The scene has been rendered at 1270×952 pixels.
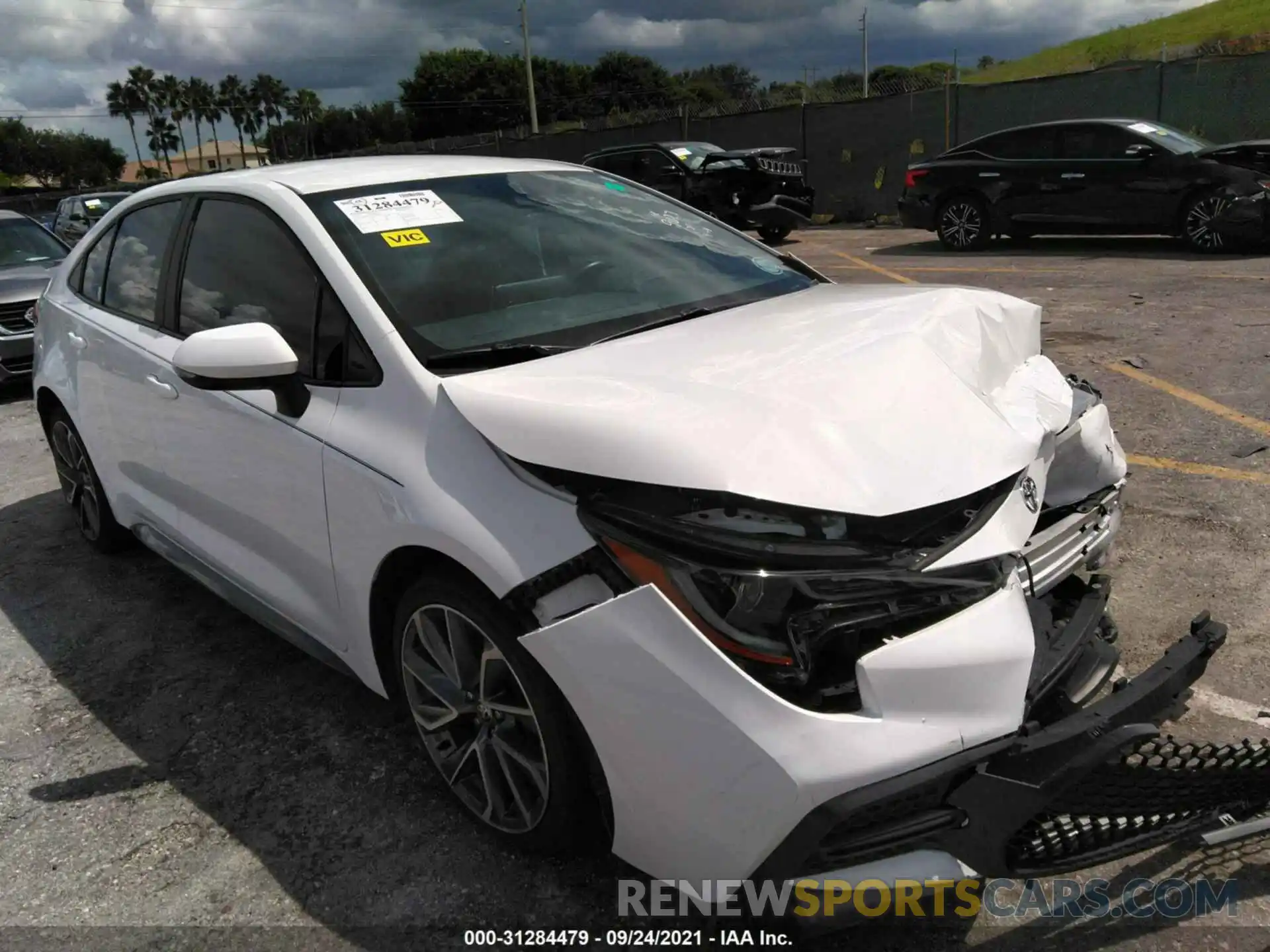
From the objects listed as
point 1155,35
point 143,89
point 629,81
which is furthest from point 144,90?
point 1155,35

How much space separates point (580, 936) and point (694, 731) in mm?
742

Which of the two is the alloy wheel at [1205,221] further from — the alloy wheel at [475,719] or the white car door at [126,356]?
the alloy wheel at [475,719]

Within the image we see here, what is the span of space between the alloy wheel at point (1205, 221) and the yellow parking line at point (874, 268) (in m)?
3.06

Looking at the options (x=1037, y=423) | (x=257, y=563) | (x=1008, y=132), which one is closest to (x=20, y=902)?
(x=257, y=563)

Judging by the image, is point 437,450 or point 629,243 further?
point 629,243

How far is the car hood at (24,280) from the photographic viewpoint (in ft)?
29.1

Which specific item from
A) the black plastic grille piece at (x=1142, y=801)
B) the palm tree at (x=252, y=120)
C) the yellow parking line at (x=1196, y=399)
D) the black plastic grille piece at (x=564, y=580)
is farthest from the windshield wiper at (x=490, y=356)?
the palm tree at (x=252, y=120)

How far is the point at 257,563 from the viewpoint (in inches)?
124

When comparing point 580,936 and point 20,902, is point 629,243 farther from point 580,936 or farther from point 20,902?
point 20,902

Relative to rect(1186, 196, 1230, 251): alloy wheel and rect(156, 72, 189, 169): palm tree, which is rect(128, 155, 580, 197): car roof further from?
rect(156, 72, 189, 169): palm tree

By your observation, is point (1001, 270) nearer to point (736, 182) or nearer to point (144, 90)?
point (736, 182)

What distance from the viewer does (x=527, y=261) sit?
3107 millimetres

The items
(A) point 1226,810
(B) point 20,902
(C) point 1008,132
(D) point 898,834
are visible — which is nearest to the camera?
(D) point 898,834

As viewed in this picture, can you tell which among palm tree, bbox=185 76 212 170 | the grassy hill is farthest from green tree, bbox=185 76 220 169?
the grassy hill
